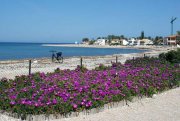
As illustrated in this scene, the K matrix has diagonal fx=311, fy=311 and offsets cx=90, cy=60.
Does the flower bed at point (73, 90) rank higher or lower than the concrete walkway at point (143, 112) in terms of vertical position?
higher

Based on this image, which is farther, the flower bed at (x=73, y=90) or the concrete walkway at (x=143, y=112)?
the flower bed at (x=73, y=90)

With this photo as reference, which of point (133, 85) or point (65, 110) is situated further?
point (133, 85)

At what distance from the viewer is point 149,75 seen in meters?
12.5

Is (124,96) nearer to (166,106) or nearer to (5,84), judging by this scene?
(166,106)

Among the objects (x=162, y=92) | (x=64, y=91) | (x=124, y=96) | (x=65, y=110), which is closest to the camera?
(x=65, y=110)

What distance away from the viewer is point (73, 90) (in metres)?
9.51

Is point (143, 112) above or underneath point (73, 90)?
underneath

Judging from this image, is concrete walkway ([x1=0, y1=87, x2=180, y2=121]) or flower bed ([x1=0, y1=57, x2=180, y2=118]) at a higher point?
flower bed ([x1=0, y1=57, x2=180, y2=118])

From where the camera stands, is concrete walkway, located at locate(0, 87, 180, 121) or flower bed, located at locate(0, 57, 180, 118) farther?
flower bed, located at locate(0, 57, 180, 118)

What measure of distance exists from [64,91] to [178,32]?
155926 mm

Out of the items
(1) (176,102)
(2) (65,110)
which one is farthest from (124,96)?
(2) (65,110)

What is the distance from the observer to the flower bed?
8.06 metres

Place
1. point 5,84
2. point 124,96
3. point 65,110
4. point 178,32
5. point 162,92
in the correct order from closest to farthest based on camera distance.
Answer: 1. point 65,110
2. point 124,96
3. point 5,84
4. point 162,92
5. point 178,32

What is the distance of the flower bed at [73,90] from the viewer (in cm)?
806
